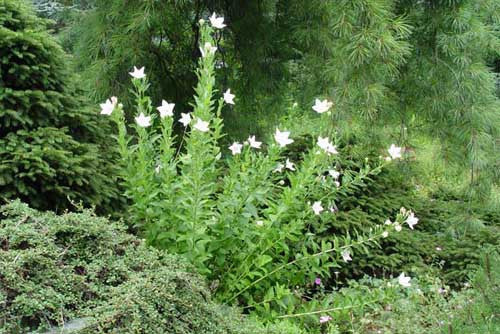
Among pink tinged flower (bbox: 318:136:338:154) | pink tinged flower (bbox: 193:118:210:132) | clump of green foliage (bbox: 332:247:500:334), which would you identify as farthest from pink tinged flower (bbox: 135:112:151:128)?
clump of green foliage (bbox: 332:247:500:334)

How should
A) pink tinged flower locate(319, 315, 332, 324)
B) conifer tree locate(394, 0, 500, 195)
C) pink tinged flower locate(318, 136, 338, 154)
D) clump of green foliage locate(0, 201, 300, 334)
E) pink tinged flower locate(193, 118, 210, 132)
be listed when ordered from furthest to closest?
1. conifer tree locate(394, 0, 500, 195)
2. pink tinged flower locate(319, 315, 332, 324)
3. pink tinged flower locate(318, 136, 338, 154)
4. pink tinged flower locate(193, 118, 210, 132)
5. clump of green foliage locate(0, 201, 300, 334)

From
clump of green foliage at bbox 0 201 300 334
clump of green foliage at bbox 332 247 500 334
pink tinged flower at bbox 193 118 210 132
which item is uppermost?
pink tinged flower at bbox 193 118 210 132

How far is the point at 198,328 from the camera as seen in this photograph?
1.88 m

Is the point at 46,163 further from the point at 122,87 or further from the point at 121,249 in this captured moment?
the point at 122,87

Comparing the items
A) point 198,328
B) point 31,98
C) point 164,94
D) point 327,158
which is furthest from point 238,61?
point 198,328

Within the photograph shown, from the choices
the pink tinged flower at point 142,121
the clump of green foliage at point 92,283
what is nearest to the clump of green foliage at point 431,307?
the clump of green foliage at point 92,283

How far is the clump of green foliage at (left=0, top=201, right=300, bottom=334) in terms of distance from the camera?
5.55ft

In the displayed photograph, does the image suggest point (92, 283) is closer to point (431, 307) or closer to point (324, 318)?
point (324, 318)

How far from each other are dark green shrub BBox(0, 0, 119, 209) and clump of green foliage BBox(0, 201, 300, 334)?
24 centimetres

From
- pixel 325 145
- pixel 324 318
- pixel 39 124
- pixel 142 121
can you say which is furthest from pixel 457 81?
pixel 39 124

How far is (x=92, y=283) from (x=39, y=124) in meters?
0.90

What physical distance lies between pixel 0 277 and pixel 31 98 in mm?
931

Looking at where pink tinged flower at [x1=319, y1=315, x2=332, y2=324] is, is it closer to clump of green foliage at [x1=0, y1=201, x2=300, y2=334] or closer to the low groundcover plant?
the low groundcover plant

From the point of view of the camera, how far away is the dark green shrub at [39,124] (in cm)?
231
